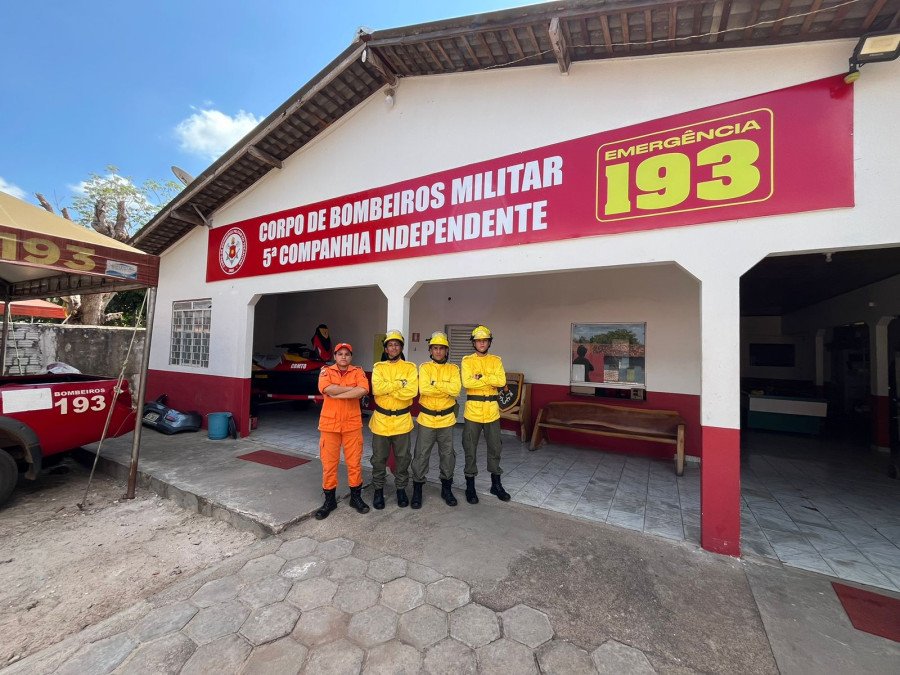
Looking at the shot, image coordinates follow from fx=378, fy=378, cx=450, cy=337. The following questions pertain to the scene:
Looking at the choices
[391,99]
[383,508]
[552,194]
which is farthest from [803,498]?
[391,99]

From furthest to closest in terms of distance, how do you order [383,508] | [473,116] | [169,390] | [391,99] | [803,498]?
[169,390] → [391,99] → [473,116] → [803,498] → [383,508]

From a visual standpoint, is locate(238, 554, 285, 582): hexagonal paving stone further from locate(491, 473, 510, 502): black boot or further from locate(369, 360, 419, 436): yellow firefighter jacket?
locate(491, 473, 510, 502): black boot

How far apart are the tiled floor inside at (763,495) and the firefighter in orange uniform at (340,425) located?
1.26 m

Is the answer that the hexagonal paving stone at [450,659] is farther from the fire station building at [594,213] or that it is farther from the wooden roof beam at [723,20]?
the wooden roof beam at [723,20]

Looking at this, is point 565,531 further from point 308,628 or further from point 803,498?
point 803,498

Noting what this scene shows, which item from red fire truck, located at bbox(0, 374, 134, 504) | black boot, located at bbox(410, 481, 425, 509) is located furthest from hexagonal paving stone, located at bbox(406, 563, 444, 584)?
red fire truck, located at bbox(0, 374, 134, 504)

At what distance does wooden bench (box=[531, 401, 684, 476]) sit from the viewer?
5188 mm

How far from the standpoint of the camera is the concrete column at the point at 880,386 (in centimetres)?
633

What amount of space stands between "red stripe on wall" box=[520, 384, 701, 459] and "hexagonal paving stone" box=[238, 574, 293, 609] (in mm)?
4745

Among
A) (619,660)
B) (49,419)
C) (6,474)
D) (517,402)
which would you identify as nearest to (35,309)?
(49,419)

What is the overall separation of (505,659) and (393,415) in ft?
7.36

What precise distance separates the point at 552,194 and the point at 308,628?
4.16m

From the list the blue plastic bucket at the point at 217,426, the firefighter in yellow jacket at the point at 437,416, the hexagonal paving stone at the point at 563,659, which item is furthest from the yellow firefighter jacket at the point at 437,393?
the blue plastic bucket at the point at 217,426

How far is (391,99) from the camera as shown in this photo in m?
5.40
